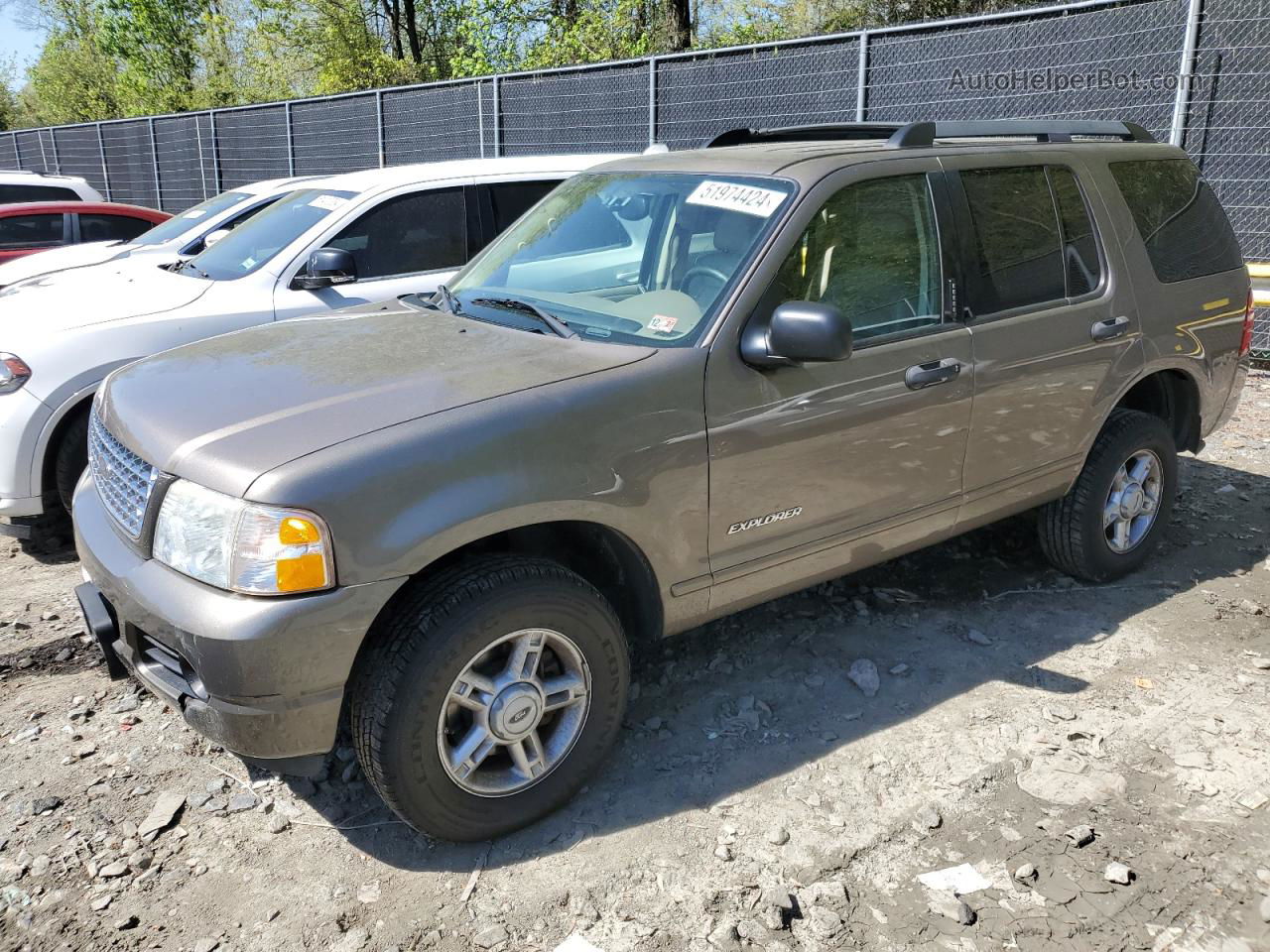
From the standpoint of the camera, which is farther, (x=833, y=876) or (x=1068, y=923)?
(x=833, y=876)

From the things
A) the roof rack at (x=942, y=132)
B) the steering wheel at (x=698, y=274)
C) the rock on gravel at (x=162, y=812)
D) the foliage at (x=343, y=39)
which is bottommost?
the rock on gravel at (x=162, y=812)

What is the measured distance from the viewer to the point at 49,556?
208 inches

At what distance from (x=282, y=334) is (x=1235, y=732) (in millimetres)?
3604

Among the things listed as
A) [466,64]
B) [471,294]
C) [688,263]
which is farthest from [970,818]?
[466,64]

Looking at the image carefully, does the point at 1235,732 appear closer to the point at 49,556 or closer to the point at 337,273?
the point at 337,273

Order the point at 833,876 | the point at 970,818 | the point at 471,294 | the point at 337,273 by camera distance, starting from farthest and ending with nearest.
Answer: the point at 337,273, the point at 471,294, the point at 970,818, the point at 833,876

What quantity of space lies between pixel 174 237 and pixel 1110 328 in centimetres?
767

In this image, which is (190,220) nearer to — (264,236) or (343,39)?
(264,236)

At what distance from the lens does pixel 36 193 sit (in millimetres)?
11586

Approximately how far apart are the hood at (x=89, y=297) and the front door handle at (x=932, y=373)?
3983 millimetres

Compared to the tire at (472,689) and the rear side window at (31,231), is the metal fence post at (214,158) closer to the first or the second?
the rear side window at (31,231)

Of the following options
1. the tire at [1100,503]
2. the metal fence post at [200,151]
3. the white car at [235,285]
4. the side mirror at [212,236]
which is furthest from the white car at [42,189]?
the tire at [1100,503]

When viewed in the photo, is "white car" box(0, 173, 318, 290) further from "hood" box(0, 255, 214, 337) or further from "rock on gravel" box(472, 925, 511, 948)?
"rock on gravel" box(472, 925, 511, 948)

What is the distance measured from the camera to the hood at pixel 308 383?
274cm
